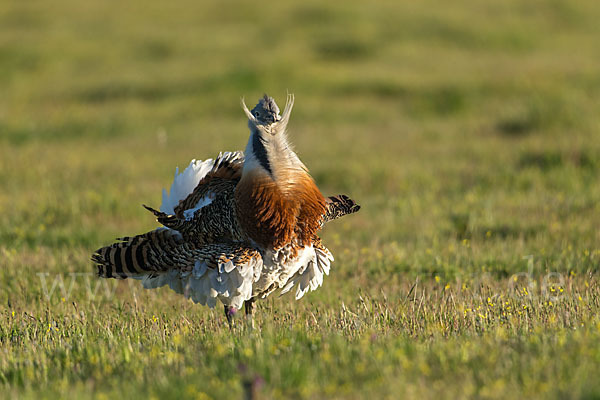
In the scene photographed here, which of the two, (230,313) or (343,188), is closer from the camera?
(230,313)

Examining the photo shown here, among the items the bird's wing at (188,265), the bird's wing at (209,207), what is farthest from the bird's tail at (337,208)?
A: the bird's wing at (188,265)

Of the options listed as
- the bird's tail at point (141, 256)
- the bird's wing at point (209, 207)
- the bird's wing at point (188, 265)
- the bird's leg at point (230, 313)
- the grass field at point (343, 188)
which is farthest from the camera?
the bird's tail at point (141, 256)

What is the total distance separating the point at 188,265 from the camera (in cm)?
500

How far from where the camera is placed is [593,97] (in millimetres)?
14789

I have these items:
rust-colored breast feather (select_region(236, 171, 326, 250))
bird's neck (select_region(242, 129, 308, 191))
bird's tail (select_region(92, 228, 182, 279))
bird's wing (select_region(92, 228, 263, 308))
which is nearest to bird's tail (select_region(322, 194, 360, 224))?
rust-colored breast feather (select_region(236, 171, 326, 250))

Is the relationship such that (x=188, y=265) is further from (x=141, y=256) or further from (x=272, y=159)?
(x=272, y=159)

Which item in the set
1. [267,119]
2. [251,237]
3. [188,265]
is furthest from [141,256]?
[267,119]

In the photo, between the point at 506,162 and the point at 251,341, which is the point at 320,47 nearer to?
the point at 506,162

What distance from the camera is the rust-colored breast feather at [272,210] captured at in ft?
15.4

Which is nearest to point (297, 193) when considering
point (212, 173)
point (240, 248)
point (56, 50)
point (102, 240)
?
point (240, 248)

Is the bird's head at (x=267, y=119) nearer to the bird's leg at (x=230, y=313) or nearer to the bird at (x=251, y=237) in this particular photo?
the bird at (x=251, y=237)

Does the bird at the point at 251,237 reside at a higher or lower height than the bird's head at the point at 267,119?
lower

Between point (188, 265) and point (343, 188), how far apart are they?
5681 millimetres

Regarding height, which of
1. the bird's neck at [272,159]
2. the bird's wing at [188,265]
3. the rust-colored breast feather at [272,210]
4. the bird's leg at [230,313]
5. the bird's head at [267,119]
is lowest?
the bird's leg at [230,313]
